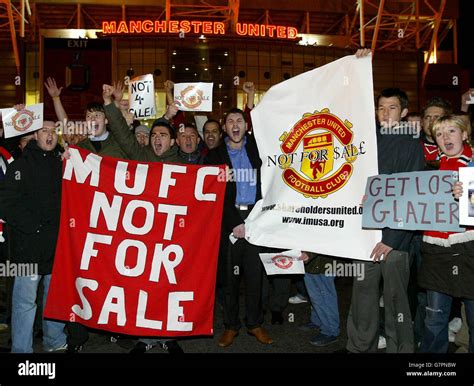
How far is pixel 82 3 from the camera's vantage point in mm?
25797

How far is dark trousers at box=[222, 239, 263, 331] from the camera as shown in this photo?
5.23 meters

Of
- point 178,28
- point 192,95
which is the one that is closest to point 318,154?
point 192,95

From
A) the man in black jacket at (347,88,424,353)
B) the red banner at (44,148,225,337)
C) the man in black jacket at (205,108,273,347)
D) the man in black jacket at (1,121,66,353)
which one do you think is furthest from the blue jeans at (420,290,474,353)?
the man in black jacket at (1,121,66,353)

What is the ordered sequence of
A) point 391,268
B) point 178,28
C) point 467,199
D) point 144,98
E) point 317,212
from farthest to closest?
point 178,28
point 144,98
point 317,212
point 391,268
point 467,199

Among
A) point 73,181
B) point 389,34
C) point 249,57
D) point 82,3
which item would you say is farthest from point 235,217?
point 389,34

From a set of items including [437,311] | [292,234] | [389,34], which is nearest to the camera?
[437,311]

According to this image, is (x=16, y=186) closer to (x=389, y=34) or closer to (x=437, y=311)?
(x=437, y=311)

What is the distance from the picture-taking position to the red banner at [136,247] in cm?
451

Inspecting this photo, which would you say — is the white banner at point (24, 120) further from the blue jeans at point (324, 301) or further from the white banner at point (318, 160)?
the blue jeans at point (324, 301)

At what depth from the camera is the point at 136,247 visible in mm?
4547

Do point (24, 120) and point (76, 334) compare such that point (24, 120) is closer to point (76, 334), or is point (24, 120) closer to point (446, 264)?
point (76, 334)

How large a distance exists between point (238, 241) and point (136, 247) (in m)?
1.18

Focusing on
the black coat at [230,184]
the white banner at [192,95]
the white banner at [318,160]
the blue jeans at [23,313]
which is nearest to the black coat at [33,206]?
the blue jeans at [23,313]

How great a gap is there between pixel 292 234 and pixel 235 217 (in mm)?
818
